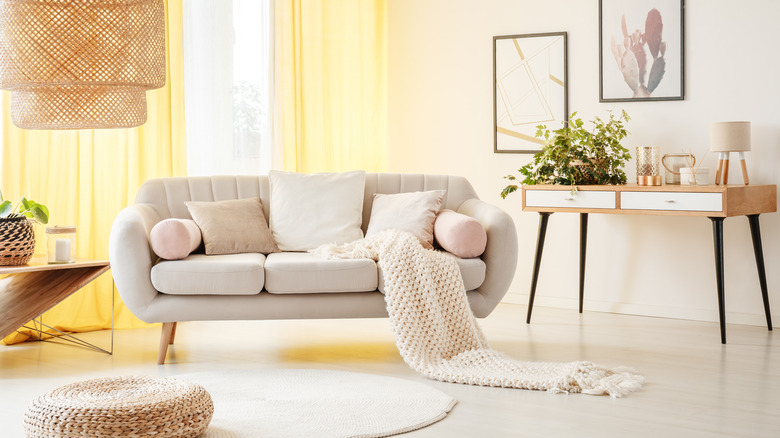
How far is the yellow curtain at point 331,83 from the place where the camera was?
510 cm

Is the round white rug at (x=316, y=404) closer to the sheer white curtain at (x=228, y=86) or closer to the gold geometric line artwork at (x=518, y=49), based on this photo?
the sheer white curtain at (x=228, y=86)

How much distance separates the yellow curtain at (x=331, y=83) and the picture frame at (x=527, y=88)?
0.87m

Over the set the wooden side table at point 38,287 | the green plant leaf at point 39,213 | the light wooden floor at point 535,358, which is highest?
the green plant leaf at point 39,213

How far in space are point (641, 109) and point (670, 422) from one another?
2.43 m

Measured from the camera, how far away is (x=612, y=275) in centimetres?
486

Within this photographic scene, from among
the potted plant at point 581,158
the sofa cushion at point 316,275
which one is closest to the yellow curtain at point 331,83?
the potted plant at point 581,158

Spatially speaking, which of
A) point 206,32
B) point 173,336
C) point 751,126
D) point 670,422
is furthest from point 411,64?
point 670,422

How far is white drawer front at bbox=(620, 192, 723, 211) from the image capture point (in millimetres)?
3887

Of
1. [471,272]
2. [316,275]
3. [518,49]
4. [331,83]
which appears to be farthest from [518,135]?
[316,275]

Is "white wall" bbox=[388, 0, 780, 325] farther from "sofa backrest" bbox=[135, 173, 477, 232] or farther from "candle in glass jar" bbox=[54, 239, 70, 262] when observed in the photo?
"candle in glass jar" bbox=[54, 239, 70, 262]

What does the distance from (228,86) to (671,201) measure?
247 cm

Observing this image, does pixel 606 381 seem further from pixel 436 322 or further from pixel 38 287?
pixel 38 287

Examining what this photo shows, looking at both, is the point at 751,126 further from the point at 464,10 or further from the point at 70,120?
the point at 70,120

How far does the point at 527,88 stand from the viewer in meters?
5.09
